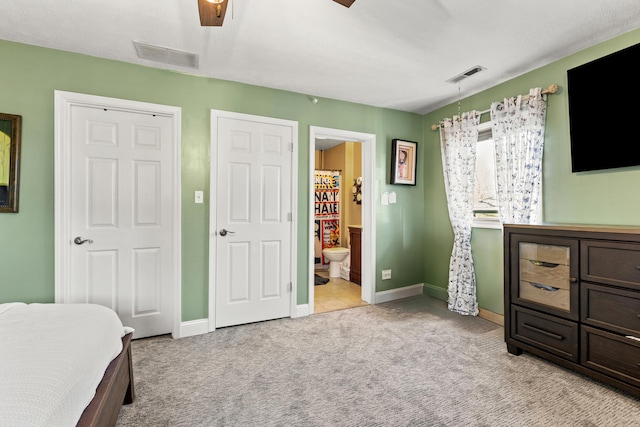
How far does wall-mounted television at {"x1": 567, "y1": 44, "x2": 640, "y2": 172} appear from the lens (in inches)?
84.4

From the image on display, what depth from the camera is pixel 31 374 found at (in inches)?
38.8

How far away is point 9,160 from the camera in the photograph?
2277 millimetres

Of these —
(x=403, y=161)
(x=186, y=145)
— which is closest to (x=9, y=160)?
(x=186, y=145)

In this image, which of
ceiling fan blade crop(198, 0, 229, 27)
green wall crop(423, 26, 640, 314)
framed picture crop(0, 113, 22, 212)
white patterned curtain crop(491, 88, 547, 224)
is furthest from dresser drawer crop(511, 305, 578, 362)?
framed picture crop(0, 113, 22, 212)

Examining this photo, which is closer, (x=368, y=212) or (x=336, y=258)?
(x=368, y=212)

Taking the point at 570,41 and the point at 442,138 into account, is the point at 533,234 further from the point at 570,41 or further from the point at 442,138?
the point at 442,138

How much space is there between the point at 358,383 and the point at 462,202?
2286mm

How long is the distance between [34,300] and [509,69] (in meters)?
4.42

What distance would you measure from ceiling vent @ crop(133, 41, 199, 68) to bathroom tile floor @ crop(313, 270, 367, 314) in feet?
9.01

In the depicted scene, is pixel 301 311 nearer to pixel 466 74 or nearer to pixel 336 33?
pixel 336 33

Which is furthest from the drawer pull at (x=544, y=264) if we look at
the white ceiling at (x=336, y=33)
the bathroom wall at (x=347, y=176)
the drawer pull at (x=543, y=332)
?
the bathroom wall at (x=347, y=176)

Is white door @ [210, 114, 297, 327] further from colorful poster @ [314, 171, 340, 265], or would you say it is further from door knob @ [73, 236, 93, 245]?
colorful poster @ [314, 171, 340, 265]

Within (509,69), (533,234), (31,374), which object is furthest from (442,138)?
(31,374)

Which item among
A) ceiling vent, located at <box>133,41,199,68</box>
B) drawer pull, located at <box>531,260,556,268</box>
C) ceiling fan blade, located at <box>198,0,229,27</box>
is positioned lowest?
drawer pull, located at <box>531,260,556,268</box>
